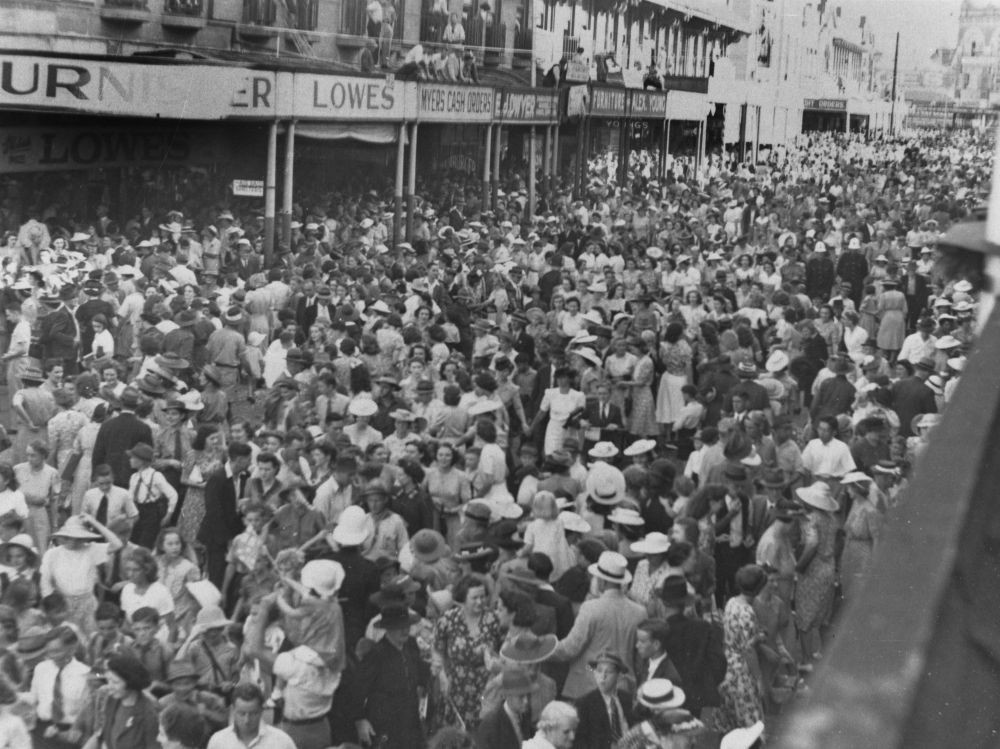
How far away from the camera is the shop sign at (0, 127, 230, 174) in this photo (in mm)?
20188

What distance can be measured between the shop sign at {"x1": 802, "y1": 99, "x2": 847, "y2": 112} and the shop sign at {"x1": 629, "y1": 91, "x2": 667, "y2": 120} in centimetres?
1889

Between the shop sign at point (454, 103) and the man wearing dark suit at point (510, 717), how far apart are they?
19106 millimetres

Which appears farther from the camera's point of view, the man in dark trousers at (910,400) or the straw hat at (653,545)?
the man in dark trousers at (910,400)

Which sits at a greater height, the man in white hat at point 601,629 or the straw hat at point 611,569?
the straw hat at point 611,569

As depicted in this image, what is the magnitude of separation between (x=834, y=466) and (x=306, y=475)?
3024 millimetres

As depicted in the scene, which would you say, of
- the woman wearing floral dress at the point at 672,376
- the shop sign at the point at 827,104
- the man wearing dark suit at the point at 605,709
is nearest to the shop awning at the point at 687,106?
the shop sign at the point at 827,104

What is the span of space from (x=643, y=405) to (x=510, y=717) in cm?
601

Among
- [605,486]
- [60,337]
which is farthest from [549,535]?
[60,337]

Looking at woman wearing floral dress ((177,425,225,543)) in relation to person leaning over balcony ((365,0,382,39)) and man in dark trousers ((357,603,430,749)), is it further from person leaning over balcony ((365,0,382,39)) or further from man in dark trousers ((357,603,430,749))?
person leaning over balcony ((365,0,382,39))

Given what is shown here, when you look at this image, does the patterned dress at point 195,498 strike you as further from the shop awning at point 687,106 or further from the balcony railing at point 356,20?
the shop awning at point 687,106

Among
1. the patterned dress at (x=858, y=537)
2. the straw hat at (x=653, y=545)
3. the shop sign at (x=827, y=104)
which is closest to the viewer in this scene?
the straw hat at (x=653, y=545)

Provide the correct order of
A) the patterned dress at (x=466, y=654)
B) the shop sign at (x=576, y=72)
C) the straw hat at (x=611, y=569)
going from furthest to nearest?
the shop sign at (x=576, y=72) < the straw hat at (x=611, y=569) < the patterned dress at (x=466, y=654)

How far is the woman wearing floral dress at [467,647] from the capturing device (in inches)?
246

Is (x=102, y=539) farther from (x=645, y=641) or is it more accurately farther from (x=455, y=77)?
(x=455, y=77)
